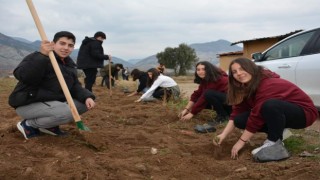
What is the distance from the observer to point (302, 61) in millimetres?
5672

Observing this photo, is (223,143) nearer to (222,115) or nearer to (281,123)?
(281,123)

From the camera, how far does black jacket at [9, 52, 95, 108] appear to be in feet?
11.9

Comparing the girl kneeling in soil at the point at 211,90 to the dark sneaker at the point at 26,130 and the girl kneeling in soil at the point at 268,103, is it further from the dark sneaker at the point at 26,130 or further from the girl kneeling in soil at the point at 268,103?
the dark sneaker at the point at 26,130

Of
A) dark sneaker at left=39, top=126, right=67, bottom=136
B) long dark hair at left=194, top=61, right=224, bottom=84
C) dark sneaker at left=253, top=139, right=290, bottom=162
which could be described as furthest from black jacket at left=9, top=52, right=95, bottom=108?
dark sneaker at left=253, top=139, right=290, bottom=162

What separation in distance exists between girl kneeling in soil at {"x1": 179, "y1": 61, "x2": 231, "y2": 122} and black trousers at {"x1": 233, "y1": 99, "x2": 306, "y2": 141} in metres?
1.71

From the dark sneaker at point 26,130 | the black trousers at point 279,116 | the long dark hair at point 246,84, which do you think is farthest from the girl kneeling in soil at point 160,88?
the black trousers at point 279,116

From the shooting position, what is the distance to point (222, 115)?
5.29 meters

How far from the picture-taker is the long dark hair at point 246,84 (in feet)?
11.0

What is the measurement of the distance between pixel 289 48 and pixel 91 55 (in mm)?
4068

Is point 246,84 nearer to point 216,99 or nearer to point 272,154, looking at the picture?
point 272,154

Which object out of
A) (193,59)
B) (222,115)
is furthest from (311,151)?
(193,59)

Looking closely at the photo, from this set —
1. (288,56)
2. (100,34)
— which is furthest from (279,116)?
(100,34)

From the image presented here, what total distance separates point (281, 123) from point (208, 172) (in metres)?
0.79

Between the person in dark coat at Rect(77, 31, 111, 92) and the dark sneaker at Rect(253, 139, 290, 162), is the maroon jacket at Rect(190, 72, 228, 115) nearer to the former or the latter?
the dark sneaker at Rect(253, 139, 290, 162)
